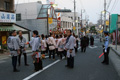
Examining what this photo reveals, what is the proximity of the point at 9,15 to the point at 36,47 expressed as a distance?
12030 millimetres

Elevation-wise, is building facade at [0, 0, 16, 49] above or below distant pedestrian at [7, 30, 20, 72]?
above

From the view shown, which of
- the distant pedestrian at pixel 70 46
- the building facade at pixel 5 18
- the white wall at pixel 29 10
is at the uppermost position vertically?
the white wall at pixel 29 10

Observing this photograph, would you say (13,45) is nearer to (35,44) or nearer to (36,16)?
(35,44)

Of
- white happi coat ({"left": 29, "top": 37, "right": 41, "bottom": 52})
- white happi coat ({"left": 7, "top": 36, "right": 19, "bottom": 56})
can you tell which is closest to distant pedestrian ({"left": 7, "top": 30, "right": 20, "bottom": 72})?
white happi coat ({"left": 7, "top": 36, "right": 19, "bottom": 56})

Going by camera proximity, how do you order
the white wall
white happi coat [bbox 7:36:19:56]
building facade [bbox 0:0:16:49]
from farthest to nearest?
the white wall → building facade [bbox 0:0:16:49] → white happi coat [bbox 7:36:19:56]

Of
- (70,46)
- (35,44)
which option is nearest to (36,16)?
(70,46)

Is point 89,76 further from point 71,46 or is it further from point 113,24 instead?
point 113,24

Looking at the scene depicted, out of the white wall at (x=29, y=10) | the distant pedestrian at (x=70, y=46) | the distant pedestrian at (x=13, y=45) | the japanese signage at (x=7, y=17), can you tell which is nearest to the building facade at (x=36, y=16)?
the white wall at (x=29, y=10)

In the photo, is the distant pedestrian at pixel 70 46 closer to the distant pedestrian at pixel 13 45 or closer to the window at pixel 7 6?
the distant pedestrian at pixel 13 45

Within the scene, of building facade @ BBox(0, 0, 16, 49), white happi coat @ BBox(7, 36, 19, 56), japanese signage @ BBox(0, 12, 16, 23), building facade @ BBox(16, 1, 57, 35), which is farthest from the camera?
building facade @ BBox(16, 1, 57, 35)

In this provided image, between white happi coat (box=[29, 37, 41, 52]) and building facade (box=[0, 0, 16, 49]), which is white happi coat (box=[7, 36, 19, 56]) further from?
building facade (box=[0, 0, 16, 49])

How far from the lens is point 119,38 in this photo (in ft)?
87.6

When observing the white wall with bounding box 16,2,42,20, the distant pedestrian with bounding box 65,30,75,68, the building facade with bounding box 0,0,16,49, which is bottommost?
the distant pedestrian with bounding box 65,30,75,68

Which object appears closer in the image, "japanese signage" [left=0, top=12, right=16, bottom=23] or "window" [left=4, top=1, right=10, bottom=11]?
"japanese signage" [left=0, top=12, right=16, bottom=23]
